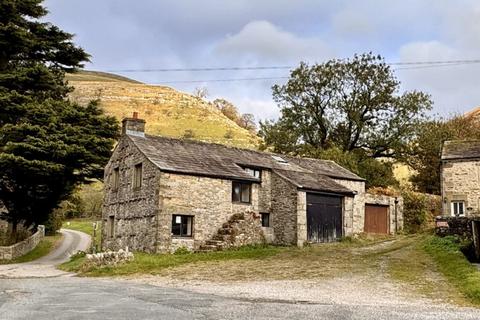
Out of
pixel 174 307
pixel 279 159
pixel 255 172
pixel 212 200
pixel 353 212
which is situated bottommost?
pixel 174 307

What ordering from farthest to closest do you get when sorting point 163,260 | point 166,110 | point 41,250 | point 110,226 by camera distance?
point 166,110, point 41,250, point 110,226, point 163,260

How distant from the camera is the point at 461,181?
33.2 m

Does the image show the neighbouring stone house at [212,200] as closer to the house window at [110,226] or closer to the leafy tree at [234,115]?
the house window at [110,226]

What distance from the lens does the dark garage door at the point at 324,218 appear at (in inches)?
1221

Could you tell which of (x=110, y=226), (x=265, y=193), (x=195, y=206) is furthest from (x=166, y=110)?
(x=195, y=206)

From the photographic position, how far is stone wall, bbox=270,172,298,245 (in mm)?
30422

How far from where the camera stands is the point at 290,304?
507 inches

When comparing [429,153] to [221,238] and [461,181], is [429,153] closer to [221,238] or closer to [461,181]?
[461,181]

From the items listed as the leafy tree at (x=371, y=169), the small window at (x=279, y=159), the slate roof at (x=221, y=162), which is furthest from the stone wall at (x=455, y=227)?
the leafy tree at (x=371, y=169)

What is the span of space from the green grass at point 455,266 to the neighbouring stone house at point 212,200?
269 inches

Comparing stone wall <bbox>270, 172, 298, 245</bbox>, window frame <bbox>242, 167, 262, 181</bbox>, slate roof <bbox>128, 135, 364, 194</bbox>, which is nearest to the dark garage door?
slate roof <bbox>128, 135, 364, 194</bbox>

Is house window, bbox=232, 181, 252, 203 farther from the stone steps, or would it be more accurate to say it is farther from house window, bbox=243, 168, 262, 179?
the stone steps

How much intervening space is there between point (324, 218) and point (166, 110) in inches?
3020

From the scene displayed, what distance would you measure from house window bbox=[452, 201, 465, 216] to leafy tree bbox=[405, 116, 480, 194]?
1564cm
